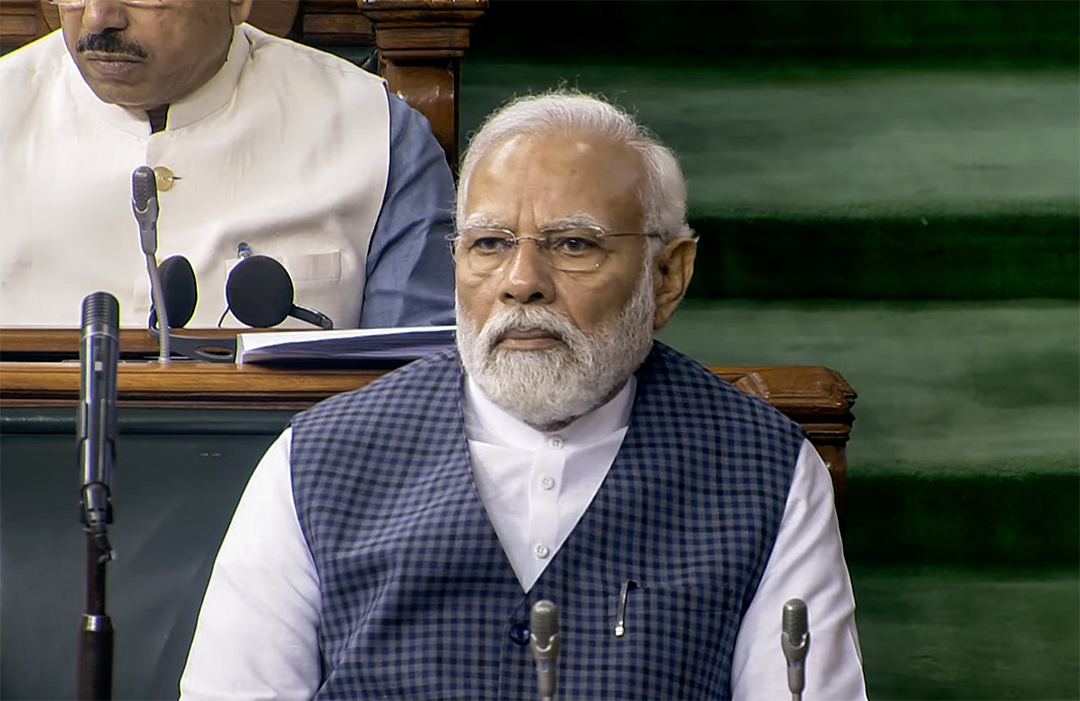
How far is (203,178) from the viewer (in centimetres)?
321

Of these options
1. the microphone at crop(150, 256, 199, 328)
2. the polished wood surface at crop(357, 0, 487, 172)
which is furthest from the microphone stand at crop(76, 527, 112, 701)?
the polished wood surface at crop(357, 0, 487, 172)

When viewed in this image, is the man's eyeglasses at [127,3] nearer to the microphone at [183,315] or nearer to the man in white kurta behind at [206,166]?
the man in white kurta behind at [206,166]

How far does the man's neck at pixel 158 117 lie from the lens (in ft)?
10.7

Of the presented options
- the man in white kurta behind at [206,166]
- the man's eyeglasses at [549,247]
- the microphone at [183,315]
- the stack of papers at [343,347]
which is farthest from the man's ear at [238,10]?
the man's eyeglasses at [549,247]

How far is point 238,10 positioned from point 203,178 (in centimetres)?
34

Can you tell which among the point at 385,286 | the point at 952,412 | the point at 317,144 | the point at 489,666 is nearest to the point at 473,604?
the point at 489,666

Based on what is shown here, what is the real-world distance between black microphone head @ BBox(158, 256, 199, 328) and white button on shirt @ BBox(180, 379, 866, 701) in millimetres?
592

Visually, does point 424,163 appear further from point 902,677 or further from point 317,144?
point 902,677

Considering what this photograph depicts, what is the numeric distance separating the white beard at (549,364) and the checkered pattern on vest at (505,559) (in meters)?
0.07

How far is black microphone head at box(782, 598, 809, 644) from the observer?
1.42 meters

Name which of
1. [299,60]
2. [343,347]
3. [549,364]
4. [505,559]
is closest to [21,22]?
Result: [299,60]

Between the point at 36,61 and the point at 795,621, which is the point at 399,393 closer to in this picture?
the point at 795,621

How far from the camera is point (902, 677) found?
127 inches

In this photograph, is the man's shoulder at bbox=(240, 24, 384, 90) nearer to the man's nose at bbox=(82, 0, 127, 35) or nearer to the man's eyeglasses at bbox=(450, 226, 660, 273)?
the man's nose at bbox=(82, 0, 127, 35)
